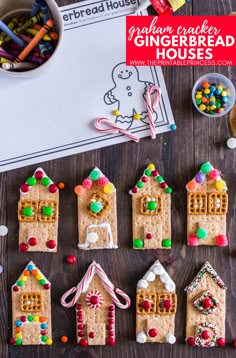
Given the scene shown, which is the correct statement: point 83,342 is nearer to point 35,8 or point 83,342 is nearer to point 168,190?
point 168,190

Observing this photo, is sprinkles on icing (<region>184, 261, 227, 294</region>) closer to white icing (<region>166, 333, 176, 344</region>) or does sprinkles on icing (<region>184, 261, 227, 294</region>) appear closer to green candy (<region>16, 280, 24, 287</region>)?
white icing (<region>166, 333, 176, 344</region>)

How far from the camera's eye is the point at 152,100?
124 cm

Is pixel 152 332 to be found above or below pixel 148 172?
below

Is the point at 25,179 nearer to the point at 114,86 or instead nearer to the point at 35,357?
the point at 114,86

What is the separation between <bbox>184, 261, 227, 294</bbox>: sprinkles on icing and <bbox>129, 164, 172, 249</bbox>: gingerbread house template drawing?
0.29 feet

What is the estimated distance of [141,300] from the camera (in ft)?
4.08

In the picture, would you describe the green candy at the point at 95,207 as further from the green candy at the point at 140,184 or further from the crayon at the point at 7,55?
the crayon at the point at 7,55

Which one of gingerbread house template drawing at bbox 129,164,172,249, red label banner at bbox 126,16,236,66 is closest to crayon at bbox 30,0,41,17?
red label banner at bbox 126,16,236,66

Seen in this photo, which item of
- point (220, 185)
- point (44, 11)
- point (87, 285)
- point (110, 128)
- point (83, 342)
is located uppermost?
point (44, 11)

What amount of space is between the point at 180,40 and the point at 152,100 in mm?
142

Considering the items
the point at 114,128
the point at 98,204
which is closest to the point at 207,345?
the point at 98,204

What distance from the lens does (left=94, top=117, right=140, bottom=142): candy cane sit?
1.23 m

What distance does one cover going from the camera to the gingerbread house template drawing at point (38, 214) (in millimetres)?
1236

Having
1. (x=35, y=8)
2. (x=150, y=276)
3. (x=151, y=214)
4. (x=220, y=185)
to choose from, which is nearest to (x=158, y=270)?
(x=150, y=276)
